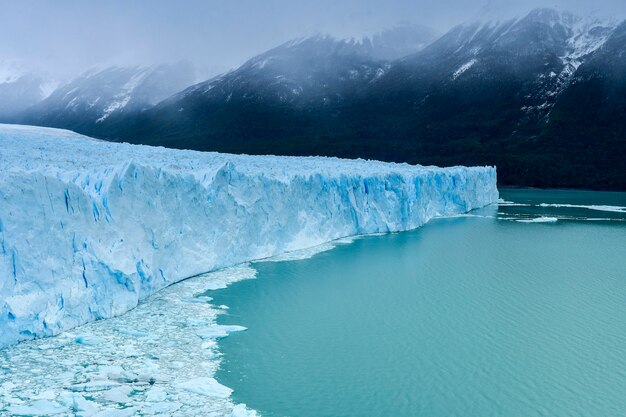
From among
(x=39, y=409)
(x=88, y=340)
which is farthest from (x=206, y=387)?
(x=88, y=340)

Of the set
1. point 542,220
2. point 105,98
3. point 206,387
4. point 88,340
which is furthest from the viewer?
point 105,98

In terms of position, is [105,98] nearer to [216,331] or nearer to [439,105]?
[439,105]

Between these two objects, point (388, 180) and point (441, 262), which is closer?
point (441, 262)

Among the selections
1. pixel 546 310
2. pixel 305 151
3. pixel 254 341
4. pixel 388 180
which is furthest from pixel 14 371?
pixel 305 151

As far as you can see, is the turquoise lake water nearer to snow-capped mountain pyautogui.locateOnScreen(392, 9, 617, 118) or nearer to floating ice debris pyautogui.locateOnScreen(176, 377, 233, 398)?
floating ice debris pyautogui.locateOnScreen(176, 377, 233, 398)

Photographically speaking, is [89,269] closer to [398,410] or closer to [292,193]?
[398,410]

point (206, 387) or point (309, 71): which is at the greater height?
point (309, 71)
